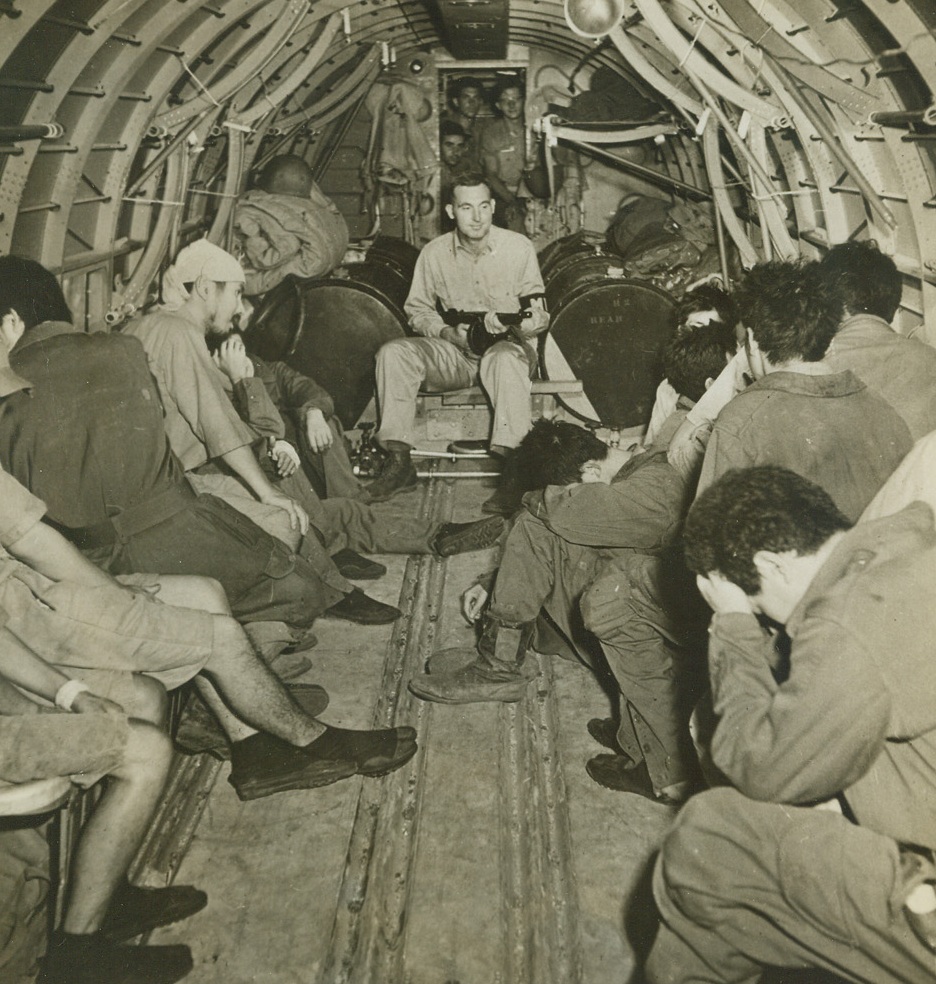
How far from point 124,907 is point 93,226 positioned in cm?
389

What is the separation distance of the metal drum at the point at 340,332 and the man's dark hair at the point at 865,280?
392cm

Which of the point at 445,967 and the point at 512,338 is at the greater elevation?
the point at 512,338

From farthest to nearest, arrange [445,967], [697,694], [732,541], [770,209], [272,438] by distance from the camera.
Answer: [770,209] < [272,438] < [697,694] < [445,967] < [732,541]

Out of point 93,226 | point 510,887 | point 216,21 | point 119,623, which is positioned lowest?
point 510,887

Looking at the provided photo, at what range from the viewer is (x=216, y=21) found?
5219mm

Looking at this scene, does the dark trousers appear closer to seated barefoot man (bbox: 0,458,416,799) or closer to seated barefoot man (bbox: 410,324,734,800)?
seated barefoot man (bbox: 410,324,734,800)

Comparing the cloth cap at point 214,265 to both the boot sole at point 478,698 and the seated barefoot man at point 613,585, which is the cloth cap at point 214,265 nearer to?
the seated barefoot man at point 613,585

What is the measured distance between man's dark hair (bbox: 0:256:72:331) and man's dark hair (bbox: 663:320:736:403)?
3.01 meters

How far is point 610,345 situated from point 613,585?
12.5 feet

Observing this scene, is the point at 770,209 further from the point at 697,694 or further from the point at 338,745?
the point at 338,745

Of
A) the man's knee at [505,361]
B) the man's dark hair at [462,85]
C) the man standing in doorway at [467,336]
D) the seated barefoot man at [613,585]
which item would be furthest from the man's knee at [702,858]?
the man's dark hair at [462,85]

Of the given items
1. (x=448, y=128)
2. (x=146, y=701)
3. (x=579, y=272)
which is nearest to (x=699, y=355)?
(x=146, y=701)

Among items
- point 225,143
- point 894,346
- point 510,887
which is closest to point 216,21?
point 225,143

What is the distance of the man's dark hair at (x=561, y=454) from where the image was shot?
4.01 metres
